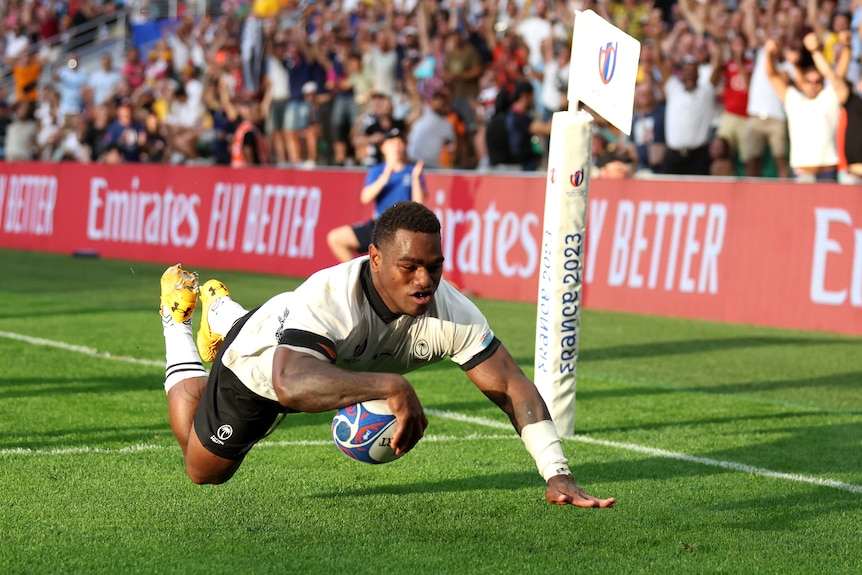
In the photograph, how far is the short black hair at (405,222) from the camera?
5.39 m

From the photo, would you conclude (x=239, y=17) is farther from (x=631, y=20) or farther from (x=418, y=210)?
(x=418, y=210)

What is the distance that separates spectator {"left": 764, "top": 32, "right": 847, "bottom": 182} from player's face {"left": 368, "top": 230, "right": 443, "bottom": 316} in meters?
10.9

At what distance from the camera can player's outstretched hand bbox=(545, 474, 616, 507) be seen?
17.0ft

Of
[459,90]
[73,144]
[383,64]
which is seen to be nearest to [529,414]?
[459,90]

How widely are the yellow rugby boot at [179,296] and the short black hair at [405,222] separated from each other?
2261mm

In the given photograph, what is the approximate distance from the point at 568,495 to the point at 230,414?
1.77 metres

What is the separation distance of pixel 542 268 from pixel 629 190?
8.03 m

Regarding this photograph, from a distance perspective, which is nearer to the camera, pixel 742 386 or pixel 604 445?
pixel 604 445

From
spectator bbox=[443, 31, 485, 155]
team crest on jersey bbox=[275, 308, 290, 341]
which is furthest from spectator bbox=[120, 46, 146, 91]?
team crest on jersey bbox=[275, 308, 290, 341]

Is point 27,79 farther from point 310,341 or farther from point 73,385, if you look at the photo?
point 310,341

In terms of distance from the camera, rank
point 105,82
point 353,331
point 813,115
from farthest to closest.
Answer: point 105,82
point 813,115
point 353,331

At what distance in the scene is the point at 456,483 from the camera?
7105 millimetres

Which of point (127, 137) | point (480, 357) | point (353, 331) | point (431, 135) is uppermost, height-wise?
point (431, 135)

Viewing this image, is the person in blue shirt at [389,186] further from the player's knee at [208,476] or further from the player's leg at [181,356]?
the player's knee at [208,476]
